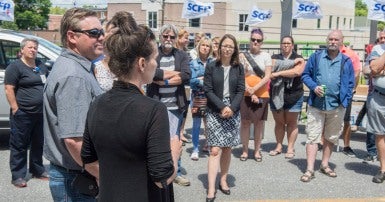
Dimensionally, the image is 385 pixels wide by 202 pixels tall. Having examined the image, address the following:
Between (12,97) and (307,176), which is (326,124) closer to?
(307,176)

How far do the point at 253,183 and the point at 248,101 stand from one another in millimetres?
1379

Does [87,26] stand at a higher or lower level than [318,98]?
higher

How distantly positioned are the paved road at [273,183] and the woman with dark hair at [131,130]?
10.0 feet

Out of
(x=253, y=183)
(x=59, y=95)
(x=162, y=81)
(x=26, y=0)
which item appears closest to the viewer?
(x=59, y=95)

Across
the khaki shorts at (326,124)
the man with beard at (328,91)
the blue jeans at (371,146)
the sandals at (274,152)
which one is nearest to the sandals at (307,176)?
the man with beard at (328,91)

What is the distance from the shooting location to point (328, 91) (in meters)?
5.68

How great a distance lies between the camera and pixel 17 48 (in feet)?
23.4

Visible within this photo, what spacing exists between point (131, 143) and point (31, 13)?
266 feet

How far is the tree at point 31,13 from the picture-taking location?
74875 mm

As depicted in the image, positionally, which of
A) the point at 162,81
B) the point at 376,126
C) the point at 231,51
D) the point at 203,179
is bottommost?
the point at 203,179

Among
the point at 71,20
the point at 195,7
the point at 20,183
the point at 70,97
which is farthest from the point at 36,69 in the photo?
the point at 195,7

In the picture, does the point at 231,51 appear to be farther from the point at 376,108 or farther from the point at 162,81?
the point at 376,108

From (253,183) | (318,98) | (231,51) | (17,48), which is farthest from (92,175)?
(17,48)

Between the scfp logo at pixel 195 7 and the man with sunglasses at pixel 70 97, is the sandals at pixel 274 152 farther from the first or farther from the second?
the scfp logo at pixel 195 7
